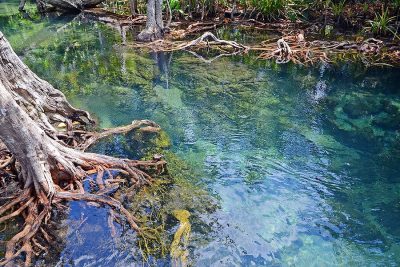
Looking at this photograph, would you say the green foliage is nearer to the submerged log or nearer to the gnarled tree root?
the gnarled tree root

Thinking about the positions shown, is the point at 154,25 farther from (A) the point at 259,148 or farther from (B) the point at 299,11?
(A) the point at 259,148

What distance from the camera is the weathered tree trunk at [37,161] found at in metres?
4.68

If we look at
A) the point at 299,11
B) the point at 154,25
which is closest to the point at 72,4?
the point at 154,25

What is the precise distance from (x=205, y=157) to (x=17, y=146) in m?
3.53

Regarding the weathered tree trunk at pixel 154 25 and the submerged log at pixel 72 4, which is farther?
the submerged log at pixel 72 4

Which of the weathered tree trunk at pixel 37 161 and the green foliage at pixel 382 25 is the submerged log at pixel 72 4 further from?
the weathered tree trunk at pixel 37 161

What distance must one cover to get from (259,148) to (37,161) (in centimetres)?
433

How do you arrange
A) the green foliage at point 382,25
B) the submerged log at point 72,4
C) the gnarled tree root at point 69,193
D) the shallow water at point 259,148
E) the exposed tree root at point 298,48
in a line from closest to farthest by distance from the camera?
1. the gnarled tree root at point 69,193
2. the shallow water at point 259,148
3. the exposed tree root at point 298,48
4. the green foliage at point 382,25
5. the submerged log at point 72,4

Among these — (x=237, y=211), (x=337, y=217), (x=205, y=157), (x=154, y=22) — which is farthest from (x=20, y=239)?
(x=154, y=22)

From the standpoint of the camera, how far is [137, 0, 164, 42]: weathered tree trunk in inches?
586

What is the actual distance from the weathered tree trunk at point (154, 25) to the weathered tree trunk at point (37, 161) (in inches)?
339

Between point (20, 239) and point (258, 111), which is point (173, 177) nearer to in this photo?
point (20, 239)

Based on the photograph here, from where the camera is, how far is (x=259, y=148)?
7629 mm

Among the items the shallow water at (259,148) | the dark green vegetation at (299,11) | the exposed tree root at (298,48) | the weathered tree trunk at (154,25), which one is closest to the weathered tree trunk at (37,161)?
the shallow water at (259,148)
